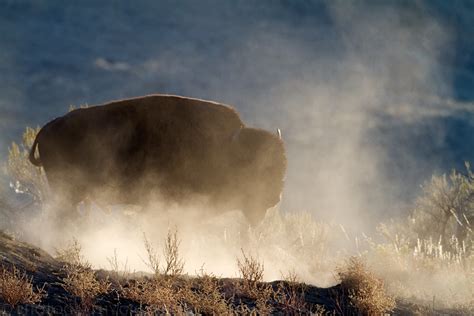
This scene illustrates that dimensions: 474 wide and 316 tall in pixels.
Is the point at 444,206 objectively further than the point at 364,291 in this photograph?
Yes

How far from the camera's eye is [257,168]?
1114cm

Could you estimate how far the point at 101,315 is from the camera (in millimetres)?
6480

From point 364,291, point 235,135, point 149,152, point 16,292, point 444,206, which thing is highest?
point 444,206

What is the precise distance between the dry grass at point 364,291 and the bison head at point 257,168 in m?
2.37

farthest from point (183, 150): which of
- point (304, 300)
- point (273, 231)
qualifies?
point (273, 231)

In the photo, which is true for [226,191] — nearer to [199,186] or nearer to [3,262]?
[199,186]

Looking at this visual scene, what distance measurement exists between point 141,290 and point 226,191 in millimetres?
4152

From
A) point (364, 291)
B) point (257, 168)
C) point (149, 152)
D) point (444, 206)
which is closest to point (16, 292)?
point (364, 291)

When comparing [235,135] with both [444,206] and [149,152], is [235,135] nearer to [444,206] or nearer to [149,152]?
[149,152]

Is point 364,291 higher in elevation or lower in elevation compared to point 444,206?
lower

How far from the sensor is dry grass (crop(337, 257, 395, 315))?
26.2 feet

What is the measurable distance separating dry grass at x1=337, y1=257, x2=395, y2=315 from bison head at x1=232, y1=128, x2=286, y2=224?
237 centimetres

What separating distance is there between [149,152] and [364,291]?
14.6 ft

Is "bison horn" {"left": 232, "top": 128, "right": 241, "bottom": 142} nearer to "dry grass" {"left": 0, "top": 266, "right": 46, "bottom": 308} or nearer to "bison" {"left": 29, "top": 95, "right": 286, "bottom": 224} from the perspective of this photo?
"bison" {"left": 29, "top": 95, "right": 286, "bottom": 224}
